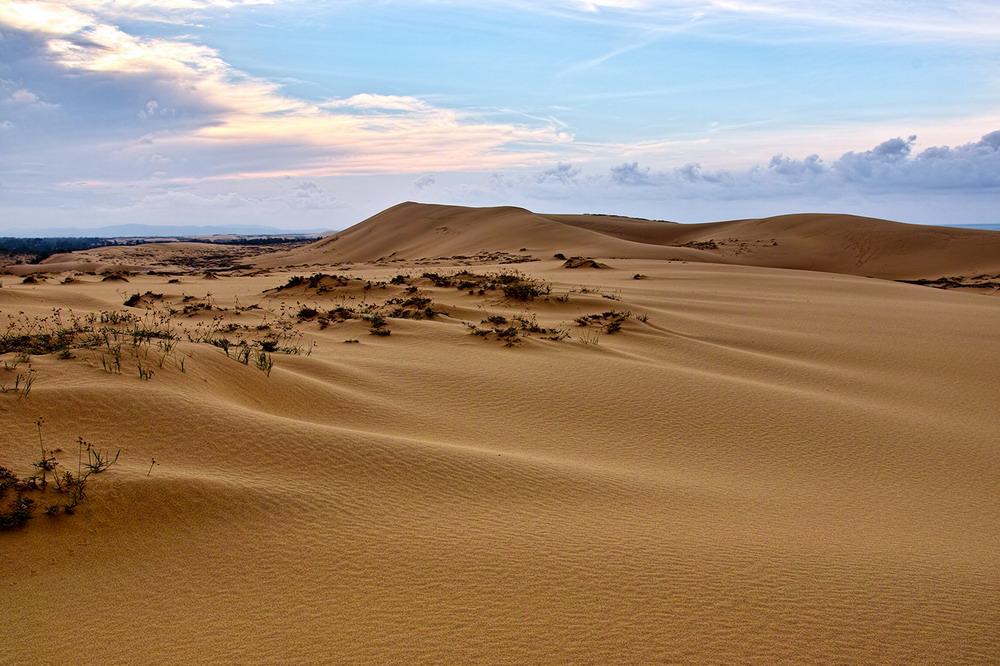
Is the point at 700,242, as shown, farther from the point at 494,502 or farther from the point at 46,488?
the point at 46,488

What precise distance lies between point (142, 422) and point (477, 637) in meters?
3.15

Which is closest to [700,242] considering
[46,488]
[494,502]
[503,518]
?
[494,502]

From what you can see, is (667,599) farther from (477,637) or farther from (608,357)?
(608,357)

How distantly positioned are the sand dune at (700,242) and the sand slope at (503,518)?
27070 millimetres

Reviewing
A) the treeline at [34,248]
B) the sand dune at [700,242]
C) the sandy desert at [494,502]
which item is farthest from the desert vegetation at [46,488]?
the treeline at [34,248]

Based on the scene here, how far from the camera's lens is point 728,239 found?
48.9 metres

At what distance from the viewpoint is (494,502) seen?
4.52m

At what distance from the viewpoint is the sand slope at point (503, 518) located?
119 inches

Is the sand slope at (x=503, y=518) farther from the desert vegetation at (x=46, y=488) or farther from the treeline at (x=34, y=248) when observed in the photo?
the treeline at (x=34, y=248)

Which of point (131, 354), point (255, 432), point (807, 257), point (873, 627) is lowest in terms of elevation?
point (873, 627)

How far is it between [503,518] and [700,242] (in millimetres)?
46012

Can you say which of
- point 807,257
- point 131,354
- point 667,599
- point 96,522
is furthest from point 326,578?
point 807,257

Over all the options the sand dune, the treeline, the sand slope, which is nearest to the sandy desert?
the sand slope

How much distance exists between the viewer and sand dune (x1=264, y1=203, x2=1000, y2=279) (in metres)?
37.8
